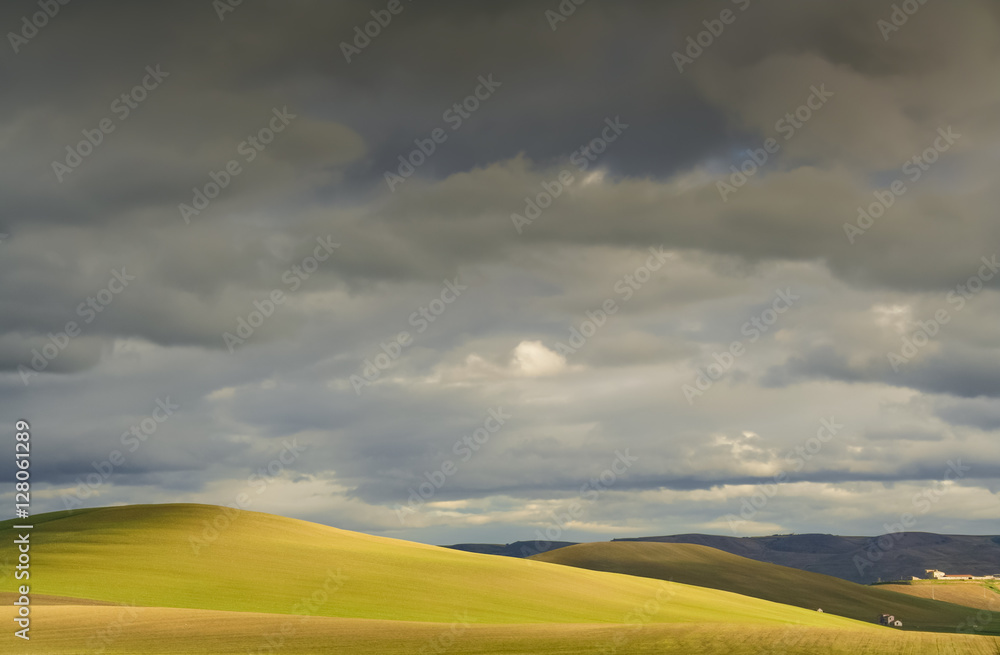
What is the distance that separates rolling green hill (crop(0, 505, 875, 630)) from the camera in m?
70.3

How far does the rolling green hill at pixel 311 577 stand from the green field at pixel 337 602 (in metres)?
0.26

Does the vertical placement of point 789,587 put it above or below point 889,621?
above

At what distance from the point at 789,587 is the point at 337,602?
12551 centimetres

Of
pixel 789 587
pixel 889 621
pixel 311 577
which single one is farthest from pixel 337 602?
pixel 789 587

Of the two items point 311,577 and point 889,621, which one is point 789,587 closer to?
point 889,621

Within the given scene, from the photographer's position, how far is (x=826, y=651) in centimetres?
5091

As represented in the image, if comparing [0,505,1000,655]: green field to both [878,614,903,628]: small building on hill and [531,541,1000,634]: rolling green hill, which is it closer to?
[878,614,903,628]: small building on hill

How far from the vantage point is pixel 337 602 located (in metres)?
70.5

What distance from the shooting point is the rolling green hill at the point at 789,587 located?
158 m

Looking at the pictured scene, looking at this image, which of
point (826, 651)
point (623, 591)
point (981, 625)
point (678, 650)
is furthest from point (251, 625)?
point (981, 625)

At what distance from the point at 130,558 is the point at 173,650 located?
42.3 m

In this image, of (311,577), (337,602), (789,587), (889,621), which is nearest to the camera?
(337,602)

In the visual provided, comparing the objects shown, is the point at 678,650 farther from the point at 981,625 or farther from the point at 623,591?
the point at 981,625

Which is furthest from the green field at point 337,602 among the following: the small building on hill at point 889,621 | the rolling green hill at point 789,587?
the rolling green hill at point 789,587
